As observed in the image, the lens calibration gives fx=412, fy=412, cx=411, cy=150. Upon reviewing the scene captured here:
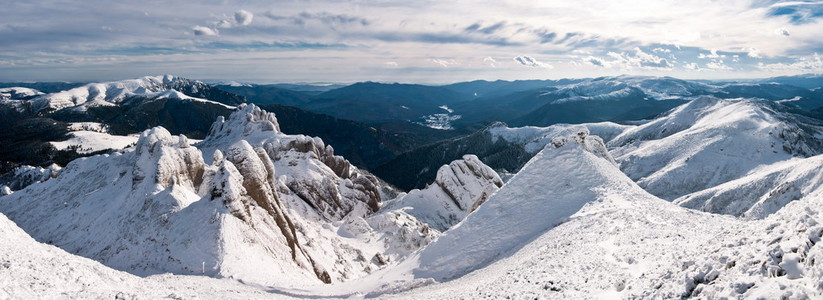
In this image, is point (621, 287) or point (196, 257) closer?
point (621, 287)

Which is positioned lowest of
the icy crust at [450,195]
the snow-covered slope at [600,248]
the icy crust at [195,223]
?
the icy crust at [450,195]

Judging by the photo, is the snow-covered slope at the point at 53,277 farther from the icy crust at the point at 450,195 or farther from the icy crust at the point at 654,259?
the icy crust at the point at 450,195

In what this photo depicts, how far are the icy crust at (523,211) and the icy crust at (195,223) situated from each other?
14932mm

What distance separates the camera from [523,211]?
1647 inches

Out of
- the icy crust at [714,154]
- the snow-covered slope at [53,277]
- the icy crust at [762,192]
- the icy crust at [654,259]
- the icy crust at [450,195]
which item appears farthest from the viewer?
the icy crust at [714,154]

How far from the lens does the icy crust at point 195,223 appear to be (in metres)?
38.7

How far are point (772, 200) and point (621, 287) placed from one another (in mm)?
90310

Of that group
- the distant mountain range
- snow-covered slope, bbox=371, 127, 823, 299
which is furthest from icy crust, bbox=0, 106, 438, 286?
snow-covered slope, bbox=371, 127, 823, 299

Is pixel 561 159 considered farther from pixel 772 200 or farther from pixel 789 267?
pixel 772 200

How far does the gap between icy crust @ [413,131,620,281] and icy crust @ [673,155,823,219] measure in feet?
187

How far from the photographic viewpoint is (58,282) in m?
19.3

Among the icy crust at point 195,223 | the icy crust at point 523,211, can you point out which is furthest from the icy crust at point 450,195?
the icy crust at point 523,211

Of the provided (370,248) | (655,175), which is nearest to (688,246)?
(370,248)

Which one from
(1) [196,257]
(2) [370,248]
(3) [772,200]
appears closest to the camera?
(1) [196,257]
